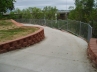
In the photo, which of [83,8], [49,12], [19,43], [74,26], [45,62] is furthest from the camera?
[49,12]

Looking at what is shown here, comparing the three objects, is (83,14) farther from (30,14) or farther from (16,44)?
(30,14)

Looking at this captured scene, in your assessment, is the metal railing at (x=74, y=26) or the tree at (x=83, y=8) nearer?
the metal railing at (x=74, y=26)

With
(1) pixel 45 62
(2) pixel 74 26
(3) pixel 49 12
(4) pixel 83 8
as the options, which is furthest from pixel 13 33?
(3) pixel 49 12

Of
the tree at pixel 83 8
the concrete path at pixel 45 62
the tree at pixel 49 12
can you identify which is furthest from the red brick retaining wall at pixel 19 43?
the tree at pixel 49 12

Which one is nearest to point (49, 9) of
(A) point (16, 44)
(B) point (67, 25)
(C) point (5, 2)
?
(C) point (5, 2)

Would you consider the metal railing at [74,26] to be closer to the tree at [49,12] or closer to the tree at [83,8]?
the tree at [83,8]

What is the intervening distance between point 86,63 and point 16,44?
12.5 feet

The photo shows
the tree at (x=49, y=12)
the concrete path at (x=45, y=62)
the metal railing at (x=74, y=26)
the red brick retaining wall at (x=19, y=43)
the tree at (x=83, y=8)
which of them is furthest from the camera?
the tree at (x=49, y=12)

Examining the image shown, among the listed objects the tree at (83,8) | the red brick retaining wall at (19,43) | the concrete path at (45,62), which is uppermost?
the tree at (83,8)

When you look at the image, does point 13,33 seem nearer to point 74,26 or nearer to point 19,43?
point 19,43

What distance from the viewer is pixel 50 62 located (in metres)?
7.02

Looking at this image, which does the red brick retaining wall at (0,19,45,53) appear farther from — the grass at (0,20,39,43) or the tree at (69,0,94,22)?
the tree at (69,0,94,22)

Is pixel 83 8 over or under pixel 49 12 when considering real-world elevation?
over

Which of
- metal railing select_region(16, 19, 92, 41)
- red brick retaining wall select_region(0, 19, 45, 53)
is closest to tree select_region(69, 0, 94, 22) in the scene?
metal railing select_region(16, 19, 92, 41)
